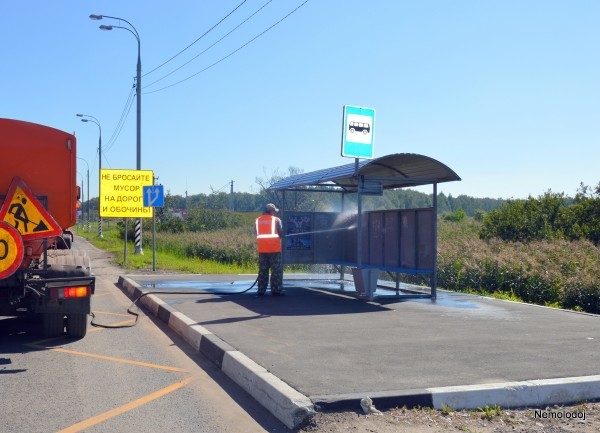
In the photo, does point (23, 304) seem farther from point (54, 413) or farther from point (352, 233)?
point (352, 233)

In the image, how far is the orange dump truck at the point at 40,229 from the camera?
800 centimetres

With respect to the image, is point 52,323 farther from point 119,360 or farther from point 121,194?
point 121,194

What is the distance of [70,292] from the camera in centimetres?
845

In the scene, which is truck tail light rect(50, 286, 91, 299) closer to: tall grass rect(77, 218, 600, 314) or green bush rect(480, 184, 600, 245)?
tall grass rect(77, 218, 600, 314)

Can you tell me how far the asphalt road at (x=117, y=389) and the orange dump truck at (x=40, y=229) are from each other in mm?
573

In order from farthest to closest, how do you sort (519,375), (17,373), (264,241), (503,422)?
(264,241) → (17,373) → (519,375) → (503,422)

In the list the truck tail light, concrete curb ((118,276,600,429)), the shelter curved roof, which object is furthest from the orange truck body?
the shelter curved roof

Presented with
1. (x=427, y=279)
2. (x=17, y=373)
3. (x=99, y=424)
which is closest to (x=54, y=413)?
(x=99, y=424)

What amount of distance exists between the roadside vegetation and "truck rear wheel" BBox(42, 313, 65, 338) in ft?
30.1

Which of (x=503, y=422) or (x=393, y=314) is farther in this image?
(x=393, y=314)

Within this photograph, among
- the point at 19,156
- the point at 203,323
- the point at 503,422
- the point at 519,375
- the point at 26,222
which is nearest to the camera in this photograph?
the point at 503,422

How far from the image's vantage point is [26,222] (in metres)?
8.02

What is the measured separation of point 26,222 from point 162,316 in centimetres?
372

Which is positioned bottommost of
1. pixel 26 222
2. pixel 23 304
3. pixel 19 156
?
pixel 23 304
